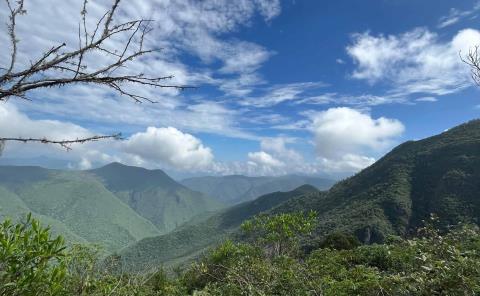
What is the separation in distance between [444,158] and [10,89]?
546 ft

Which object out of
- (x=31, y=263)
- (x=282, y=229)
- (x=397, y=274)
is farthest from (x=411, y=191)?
(x=31, y=263)

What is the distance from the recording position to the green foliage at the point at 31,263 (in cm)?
487

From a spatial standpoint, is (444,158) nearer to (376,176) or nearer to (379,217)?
(376,176)

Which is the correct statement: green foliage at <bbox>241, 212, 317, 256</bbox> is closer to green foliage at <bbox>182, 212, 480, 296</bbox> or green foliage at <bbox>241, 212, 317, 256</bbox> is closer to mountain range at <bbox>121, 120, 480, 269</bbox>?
green foliage at <bbox>182, 212, 480, 296</bbox>

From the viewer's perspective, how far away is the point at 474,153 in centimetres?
13738

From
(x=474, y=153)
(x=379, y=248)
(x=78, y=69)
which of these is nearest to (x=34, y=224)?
(x=78, y=69)

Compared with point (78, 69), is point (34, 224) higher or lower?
lower

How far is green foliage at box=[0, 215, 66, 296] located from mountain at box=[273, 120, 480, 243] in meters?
109

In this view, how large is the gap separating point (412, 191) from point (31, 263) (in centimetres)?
15287

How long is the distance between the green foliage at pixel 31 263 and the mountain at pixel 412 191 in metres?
109

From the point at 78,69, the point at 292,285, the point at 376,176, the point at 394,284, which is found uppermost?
the point at 376,176

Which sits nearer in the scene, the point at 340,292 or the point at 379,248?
the point at 340,292

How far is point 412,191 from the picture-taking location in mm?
142125

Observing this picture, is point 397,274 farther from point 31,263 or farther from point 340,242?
point 340,242
